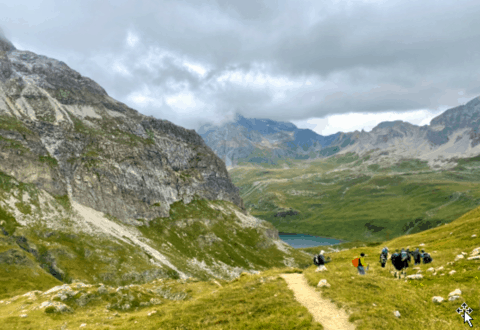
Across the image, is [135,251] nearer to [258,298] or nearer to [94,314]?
[94,314]

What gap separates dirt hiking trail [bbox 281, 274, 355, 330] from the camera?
1806 centimetres

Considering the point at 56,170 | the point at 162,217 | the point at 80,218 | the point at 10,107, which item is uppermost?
the point at 10,107

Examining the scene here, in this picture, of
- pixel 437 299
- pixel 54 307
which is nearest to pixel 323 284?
pixel 437 299

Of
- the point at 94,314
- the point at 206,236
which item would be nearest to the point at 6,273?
the point at 94,314

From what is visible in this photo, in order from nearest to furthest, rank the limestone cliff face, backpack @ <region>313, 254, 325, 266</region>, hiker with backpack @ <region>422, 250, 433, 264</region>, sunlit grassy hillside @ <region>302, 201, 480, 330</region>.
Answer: sunlit grassy hillside @ <region>302, 201, 480, 330</region> < backpack @ <region>313, 254, 325, 266</region> < hiker with backpack @ <region>422, 250, 433, 264</region> < the limestone cliff face

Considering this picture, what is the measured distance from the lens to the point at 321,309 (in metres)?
20.6

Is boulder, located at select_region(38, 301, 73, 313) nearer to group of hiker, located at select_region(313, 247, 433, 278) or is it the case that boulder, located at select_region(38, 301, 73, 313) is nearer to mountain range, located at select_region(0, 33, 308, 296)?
group of hiker, located at select_region(313, 247, 433, 278)

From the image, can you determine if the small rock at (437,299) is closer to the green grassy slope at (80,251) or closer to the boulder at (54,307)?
the boulder at (54,307)

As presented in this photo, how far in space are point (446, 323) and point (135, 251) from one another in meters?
136

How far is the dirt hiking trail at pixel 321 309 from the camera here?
18.1 m

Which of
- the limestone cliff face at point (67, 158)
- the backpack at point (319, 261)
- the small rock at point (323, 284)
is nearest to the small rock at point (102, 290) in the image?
the backpack at point (319, 261)

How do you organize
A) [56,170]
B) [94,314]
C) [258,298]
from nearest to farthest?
[258,298], [94,314], [56,170]

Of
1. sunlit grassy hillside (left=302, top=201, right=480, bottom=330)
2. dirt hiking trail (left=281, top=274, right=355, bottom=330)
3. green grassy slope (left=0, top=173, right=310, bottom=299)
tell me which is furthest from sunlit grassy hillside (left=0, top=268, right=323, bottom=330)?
green grassy slope (left=0, top=173, right=310, bottom=299)

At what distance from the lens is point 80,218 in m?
134
